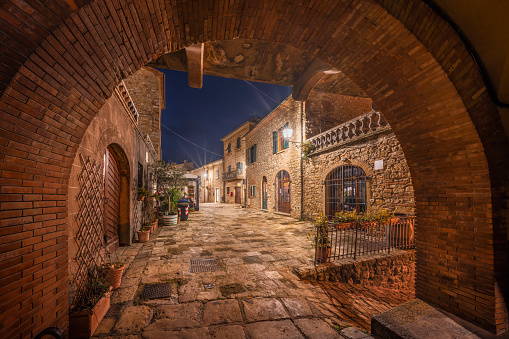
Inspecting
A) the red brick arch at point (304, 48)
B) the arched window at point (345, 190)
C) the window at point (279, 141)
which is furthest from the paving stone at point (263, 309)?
the window at point (279, 141)

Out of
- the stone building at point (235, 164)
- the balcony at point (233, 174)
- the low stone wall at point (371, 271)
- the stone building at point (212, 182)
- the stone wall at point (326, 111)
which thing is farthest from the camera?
the stone building at point (212, 182)

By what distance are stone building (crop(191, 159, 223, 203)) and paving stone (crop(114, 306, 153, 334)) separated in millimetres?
26164

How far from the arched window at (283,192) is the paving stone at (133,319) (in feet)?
37.0

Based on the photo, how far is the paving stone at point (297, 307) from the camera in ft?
9.93

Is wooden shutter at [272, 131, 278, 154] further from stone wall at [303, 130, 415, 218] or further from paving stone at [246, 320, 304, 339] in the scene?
paving stone at [246, 320, 304, 339]

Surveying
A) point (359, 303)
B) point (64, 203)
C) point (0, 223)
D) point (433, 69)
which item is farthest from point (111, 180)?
point (433, 69)

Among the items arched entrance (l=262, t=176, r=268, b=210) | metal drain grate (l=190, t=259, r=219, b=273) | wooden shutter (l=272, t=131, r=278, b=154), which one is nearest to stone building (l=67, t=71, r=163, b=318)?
metal drain grate (l=190, t=259, r=219, b=273)

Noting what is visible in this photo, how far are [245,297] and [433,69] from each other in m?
4.03

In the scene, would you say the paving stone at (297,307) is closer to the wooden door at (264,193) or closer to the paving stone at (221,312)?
the paving stone at (221,312)

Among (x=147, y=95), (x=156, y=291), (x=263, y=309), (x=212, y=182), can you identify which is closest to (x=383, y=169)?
(x=263, y=309)

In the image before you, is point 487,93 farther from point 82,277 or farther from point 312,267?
point 82,277

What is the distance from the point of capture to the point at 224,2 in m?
2.30

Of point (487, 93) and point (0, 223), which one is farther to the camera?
point (487, 93)

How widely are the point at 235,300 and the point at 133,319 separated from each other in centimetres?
139
